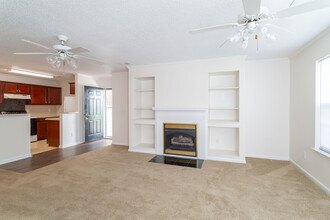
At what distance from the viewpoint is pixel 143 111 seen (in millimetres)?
5000

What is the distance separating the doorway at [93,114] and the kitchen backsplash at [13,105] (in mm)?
2415

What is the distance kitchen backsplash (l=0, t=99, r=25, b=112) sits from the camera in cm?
541

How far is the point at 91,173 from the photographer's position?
3.05 meters

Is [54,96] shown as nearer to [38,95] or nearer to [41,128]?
[38,95]

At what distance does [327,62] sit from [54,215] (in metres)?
4.50

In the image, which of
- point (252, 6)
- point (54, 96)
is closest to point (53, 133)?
point (54, 96)

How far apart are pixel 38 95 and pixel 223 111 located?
6857 mm

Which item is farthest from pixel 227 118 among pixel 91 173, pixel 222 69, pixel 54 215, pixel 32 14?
pixel 32 14

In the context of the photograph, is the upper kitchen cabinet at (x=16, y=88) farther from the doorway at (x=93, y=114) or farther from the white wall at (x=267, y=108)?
the white wall at (x=267, y=108)

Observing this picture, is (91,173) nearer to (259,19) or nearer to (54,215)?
(54,215)

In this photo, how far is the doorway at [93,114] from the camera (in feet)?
18.9

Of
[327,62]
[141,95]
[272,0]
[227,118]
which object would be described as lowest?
[227,118]

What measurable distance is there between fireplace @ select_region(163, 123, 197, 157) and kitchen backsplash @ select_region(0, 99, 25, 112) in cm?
558

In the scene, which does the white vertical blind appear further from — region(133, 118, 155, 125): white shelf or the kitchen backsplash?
the kitchen backsplash
